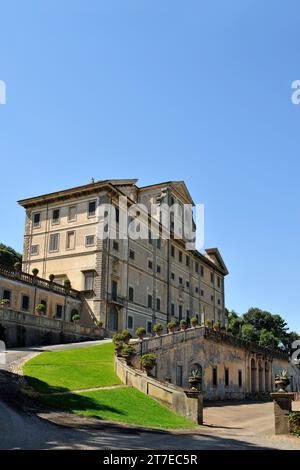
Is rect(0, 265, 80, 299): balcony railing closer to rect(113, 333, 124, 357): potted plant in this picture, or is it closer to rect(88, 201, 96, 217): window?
rect(88, 201, 96, 217): window

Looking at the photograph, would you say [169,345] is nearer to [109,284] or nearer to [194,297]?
[109,284]

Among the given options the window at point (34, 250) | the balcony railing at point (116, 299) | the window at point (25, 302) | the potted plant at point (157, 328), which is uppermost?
the window at point (34, 250)

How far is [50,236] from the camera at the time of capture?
5038 cm

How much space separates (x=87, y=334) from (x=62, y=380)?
62.0 feet

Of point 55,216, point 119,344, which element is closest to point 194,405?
point 119,344

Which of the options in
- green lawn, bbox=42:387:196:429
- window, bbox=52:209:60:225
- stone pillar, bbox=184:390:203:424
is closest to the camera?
green lawn, bbox=42:387:196:429

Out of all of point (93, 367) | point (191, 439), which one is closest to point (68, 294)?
point (93, 367)

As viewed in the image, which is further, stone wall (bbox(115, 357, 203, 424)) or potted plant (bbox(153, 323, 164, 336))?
potted plant (bbox(153, 323, 164, 336))

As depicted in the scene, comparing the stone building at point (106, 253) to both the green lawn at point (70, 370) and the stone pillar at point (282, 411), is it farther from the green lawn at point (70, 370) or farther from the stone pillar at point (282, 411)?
the stone pillar at point (282, 411)

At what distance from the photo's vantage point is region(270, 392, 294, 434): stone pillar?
16.4m

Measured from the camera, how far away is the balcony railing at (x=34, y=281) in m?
37.7

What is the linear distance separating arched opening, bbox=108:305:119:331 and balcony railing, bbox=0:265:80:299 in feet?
11.9

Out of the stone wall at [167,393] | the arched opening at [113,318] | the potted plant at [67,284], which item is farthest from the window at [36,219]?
the stone wall at [167,393]

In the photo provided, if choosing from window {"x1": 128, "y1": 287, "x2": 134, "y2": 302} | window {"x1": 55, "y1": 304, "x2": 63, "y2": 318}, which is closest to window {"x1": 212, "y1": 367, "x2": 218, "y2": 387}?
window {"x1": 128, "y1": 287, "x2": 134, "y2": 302}
